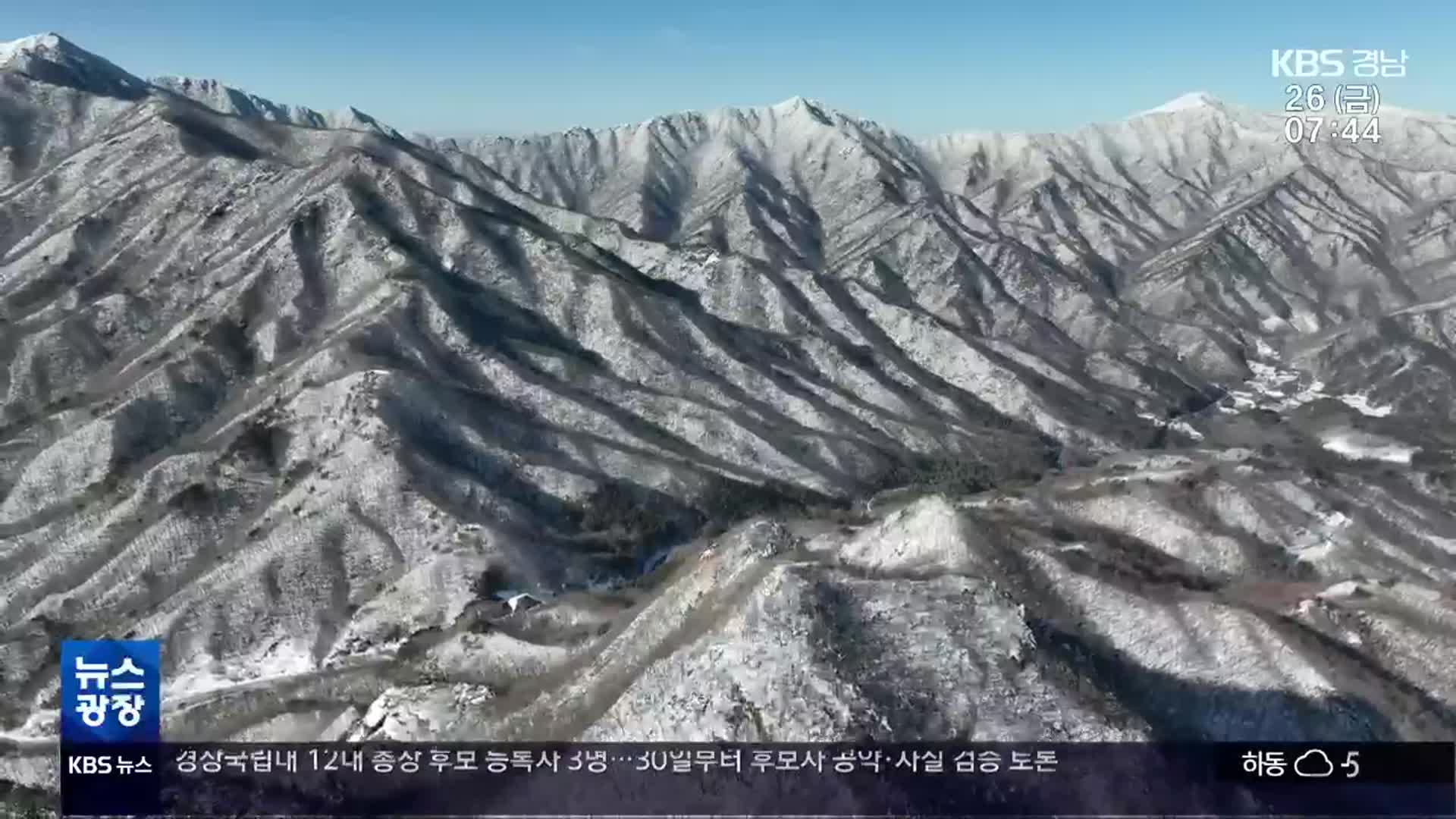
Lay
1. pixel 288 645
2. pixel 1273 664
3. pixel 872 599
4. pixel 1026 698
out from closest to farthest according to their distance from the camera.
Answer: pixel 1026 698 < pixel 872 599 < pixel 1273 664 < pixel 288 645

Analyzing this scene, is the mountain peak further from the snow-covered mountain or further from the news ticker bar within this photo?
the news ticker bar

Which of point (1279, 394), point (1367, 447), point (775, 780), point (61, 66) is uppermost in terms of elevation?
point (61, 66)

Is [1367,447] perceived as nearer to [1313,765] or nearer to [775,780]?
[1313,765]

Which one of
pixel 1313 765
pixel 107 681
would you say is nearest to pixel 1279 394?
pixel 1313 765

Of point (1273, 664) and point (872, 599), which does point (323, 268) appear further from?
point (1273, 664)

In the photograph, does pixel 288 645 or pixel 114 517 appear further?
pixel 114 517

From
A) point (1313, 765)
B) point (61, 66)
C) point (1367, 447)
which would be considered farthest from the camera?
point (61, 66)

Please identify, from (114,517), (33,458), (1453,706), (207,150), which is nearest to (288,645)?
(114,517)
